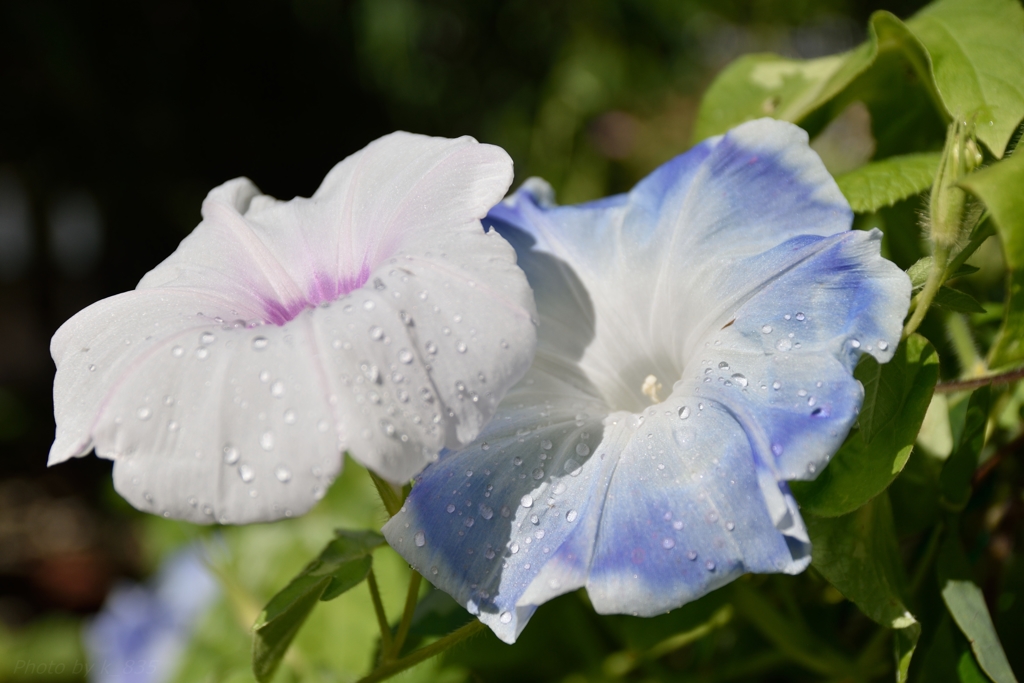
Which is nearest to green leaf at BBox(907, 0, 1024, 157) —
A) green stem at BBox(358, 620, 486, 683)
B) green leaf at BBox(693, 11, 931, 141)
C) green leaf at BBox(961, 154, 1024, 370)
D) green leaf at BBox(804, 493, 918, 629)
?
green leaf at BBox(693, 11, 931, 141)

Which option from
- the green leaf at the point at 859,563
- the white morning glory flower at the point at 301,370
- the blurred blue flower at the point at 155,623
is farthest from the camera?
the blurred blue flower at the point at 155,623

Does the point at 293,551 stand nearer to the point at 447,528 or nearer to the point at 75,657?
the point at 447,528

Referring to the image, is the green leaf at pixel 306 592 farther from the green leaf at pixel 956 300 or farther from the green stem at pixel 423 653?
the green leaf at pixel 956 300

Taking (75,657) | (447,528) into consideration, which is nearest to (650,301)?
(447,528)

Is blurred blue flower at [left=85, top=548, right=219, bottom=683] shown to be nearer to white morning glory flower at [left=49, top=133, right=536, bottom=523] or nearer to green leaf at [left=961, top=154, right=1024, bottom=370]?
white morning glory flower at [left=49, top=133, right=536, bottom=523]

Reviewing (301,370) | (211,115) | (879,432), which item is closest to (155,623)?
(301,370)

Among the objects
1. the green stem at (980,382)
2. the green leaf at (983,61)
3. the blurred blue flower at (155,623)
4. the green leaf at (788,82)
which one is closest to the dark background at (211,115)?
the blurred blue flower at (155,623)

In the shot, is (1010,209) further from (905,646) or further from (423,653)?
(423,653)
